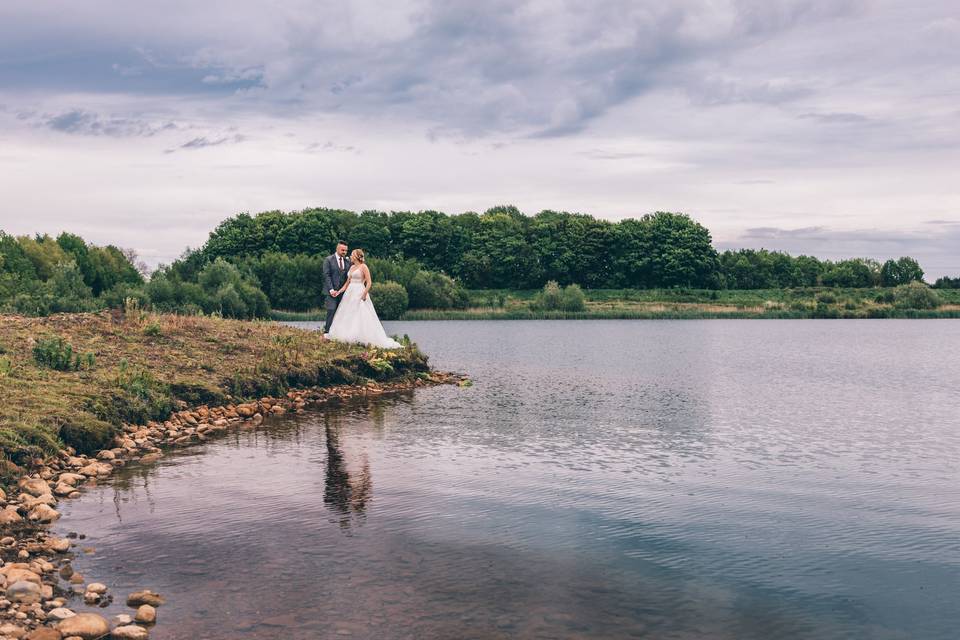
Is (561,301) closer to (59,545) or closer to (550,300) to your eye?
(550,300)

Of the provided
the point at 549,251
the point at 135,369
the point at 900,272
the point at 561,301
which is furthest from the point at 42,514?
the point at 900,272

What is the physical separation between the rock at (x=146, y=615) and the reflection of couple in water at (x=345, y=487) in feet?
11.4

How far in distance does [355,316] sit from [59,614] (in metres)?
23.2

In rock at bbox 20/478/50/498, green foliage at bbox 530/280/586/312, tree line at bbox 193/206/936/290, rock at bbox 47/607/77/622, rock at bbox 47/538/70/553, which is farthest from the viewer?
tree line at bbox 193/206/936/290

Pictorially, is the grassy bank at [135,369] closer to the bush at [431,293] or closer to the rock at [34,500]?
the rock at [34,500]

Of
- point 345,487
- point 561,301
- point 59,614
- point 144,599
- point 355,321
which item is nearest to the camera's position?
point 59,614

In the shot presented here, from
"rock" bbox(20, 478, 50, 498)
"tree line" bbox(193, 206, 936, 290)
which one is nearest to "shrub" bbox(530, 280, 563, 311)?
"tree line" bbox(193, 206, 936, 290)

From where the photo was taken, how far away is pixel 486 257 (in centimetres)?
13850

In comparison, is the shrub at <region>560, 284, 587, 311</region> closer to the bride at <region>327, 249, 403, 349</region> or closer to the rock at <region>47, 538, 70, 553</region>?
the bride at <region>327, 249, 403, 349</region>

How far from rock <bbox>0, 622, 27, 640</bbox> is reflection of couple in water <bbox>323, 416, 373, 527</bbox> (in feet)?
14.6

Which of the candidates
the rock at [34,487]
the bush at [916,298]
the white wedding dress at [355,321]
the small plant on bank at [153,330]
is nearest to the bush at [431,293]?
the bush at [916,298]

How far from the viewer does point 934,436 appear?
1898 centimetres

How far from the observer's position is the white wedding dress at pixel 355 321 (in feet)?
102

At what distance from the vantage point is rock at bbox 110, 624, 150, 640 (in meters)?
7.72
